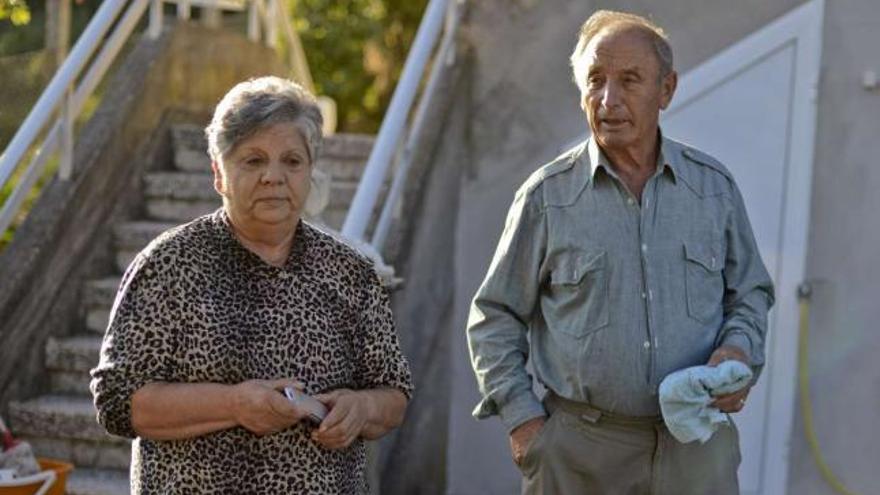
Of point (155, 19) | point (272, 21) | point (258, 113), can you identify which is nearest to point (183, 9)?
point (155, 19)

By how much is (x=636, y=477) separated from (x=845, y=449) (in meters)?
2.43

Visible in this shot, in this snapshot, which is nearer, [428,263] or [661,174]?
[661,174]

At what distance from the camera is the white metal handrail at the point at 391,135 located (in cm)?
545

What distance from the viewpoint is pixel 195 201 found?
6.97 m

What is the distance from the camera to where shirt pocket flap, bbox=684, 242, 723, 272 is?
3.66 meters

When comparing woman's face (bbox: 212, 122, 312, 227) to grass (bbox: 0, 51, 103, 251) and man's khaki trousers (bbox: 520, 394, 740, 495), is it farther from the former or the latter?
grass (bbox: 0, 51, 103, 251)

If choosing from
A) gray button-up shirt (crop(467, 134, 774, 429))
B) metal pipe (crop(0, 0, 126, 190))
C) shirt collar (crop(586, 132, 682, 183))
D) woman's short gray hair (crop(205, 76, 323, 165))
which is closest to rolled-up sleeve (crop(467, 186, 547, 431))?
gray button-up shirt (crop(467, 134, 774, 429))

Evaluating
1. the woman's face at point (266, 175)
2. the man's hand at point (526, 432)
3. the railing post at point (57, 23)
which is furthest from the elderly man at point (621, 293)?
the railing post at point (57, 23)

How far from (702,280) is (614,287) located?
231mm

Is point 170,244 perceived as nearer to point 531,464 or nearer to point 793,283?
point 531,464

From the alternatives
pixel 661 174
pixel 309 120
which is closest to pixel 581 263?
pixel 661 174

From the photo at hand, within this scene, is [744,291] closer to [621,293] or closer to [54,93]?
[621,293]

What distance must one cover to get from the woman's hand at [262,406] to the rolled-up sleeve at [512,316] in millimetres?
746

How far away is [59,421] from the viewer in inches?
228
